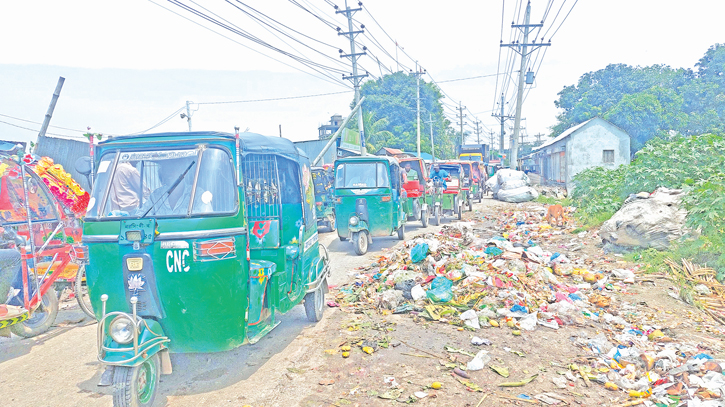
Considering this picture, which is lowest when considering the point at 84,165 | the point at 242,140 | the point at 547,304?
the point at 547,304

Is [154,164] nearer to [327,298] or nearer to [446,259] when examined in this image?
[327,298]

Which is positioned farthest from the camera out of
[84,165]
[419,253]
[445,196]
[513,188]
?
[513,188]

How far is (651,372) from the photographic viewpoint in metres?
4.49

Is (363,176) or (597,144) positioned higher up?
(597,144)

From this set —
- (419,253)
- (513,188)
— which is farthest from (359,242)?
(513,188)

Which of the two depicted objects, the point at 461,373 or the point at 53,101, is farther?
the point at 53,101

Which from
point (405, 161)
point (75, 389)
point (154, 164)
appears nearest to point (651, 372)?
point (154, 164)

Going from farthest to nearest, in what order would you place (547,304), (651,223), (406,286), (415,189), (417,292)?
(415,189), (651,223), (406,286), (417,292), (547,304)

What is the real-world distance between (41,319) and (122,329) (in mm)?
3647

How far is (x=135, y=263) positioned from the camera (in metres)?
3.85

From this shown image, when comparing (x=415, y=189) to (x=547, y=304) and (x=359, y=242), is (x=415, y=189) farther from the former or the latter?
(x=547, y=304)

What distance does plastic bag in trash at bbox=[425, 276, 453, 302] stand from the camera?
6480 millimetres

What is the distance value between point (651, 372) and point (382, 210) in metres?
7.18

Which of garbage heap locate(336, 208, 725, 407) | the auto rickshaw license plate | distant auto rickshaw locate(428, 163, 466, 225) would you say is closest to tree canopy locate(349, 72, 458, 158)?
distant auto rickshaw locate(428, 163, 466, 225)
